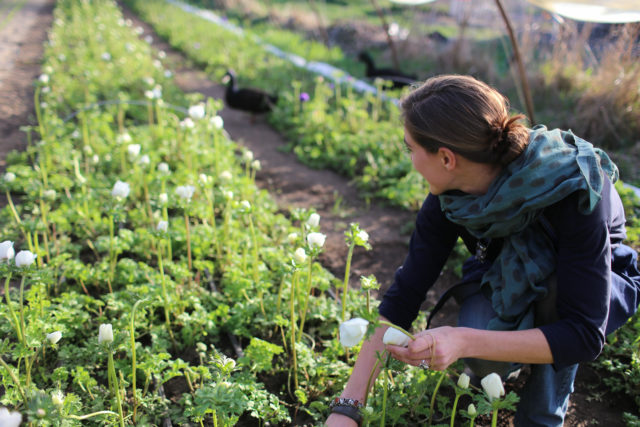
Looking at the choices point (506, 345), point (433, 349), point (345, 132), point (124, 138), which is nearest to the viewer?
point (433, 349)

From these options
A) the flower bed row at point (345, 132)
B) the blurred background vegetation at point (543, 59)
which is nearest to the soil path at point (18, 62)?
→ the flower bed row at point (345, 132)

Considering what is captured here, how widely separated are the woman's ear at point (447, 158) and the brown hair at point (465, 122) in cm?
1

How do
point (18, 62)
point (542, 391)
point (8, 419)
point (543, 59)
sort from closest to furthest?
1. point (8, 419)
2. point (542, 391)
3. point (543, 59)
4. point (18, 62)

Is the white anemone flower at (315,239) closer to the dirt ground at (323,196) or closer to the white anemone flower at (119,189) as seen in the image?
the white anemone flower at (119,189)

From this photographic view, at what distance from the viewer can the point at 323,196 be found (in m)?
3.88

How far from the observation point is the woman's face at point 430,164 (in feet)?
5.24

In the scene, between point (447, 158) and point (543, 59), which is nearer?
point (447, 158)

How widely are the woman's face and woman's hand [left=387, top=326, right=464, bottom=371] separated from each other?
492mm

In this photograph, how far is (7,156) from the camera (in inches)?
149

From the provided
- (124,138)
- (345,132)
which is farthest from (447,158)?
(345,132)

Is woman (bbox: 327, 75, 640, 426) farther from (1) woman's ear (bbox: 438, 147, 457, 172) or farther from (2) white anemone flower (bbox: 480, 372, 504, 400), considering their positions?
(2) white anemone flower (bbox: 480, 372, 504, 400)

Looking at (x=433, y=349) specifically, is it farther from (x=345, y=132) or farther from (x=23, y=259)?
(x=345, y=132)

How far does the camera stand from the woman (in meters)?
1.47

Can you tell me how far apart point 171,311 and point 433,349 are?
1327 millimetres
